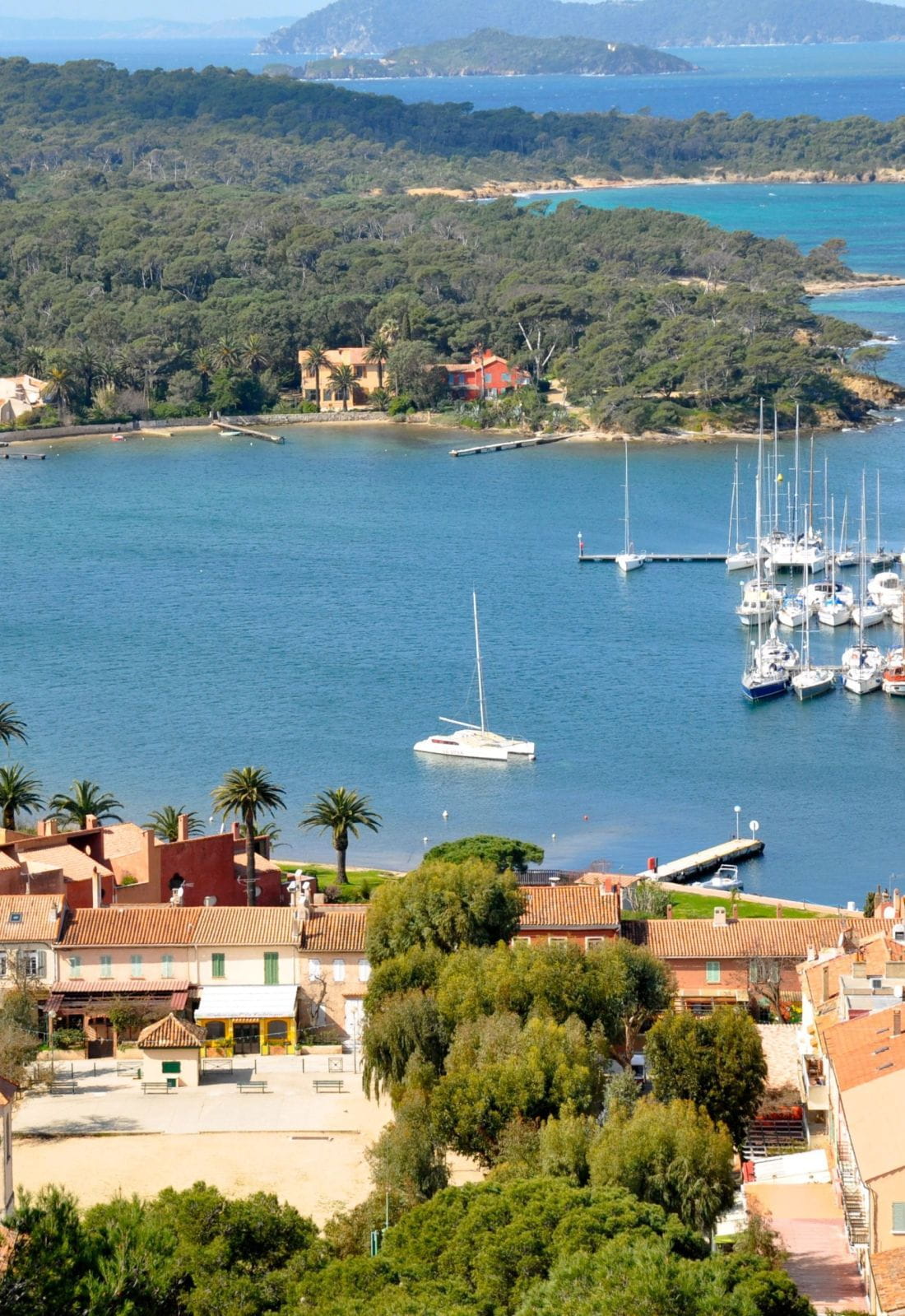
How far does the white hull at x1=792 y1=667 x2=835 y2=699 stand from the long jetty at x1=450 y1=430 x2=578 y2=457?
40.4 metres

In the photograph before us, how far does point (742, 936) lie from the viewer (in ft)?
131

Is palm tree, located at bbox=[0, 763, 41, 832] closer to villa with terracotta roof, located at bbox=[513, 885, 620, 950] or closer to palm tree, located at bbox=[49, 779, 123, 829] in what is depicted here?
palm tree, located at bbox=[49, 779, 123, 829]

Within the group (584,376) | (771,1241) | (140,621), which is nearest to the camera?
(771,1241)

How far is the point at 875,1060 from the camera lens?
104 feet

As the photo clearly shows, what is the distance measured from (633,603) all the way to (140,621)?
15351mm

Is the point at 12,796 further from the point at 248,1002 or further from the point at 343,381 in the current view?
the point at 343,381

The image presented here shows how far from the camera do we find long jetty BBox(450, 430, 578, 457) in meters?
106

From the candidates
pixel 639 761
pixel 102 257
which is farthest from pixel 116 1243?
pixel 102 257

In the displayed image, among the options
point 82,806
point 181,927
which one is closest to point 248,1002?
Result: point 181,927

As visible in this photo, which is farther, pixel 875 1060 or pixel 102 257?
pixel 102 257

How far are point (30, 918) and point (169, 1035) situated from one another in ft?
Answer: 14.3

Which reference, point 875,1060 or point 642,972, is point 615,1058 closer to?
point 642,972

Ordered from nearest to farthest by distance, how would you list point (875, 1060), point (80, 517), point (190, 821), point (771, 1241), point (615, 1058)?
point (771, 1241) < point (875, 1060) < point (615, 1058) < point (190, 821) < point (80, 517)

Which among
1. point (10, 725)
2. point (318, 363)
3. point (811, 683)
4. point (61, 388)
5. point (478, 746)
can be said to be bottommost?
point (478, 746)
